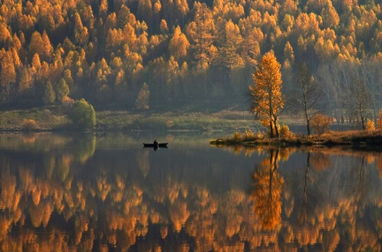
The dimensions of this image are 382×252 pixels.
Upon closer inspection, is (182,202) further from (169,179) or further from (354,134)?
(354,134)

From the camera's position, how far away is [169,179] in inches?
2260

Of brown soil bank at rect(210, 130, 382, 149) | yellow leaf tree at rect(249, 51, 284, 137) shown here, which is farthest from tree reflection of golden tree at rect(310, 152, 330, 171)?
yellow leaf tree at rect(249, 51, 284, 137)

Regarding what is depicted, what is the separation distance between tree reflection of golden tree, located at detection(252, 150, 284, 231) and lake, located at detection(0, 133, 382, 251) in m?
0.06

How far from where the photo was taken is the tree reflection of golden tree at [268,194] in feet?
122

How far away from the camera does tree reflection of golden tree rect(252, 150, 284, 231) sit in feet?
122

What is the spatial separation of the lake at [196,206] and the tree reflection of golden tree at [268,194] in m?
0.06

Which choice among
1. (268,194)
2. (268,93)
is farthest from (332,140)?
(268,194)

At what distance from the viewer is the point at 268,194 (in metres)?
46.2

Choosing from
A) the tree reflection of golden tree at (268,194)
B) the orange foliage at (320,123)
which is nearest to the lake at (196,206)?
the tree reflection of golden tree at (268,194)

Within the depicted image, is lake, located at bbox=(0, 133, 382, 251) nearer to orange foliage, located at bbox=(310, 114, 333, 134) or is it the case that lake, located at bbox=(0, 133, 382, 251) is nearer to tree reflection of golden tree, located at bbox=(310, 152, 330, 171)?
tree reflection of golden tree, located at bbox=(310, 152, 330, 171)

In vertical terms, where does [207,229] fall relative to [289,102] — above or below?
below

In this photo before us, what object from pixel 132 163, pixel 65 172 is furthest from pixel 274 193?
pixel 132 163

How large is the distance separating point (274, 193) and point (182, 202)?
660 centimetres

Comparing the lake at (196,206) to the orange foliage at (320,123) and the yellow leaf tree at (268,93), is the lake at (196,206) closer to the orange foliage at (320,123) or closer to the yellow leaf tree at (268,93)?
the orange foliage at (320,123)
